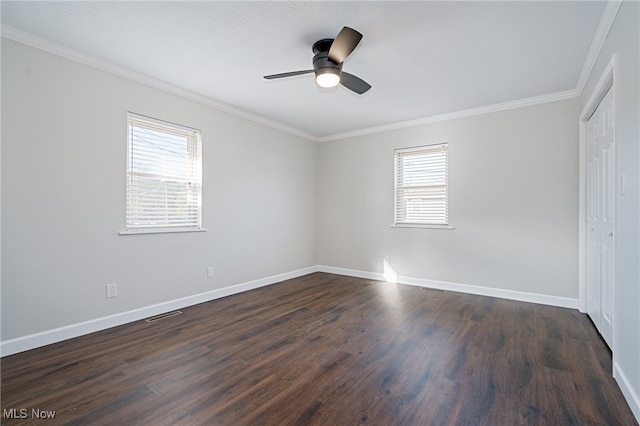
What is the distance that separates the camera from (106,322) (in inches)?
117

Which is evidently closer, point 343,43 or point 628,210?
point 628,210

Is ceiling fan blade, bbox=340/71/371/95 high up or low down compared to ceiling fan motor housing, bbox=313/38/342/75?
down

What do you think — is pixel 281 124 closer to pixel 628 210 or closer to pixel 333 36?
pixel 333 36

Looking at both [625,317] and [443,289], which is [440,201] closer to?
[443,289]

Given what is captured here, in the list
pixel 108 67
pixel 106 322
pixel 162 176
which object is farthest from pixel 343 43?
pixel 106 322

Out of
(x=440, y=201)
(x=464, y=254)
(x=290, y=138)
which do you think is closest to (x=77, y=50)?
(x=290, y=138)

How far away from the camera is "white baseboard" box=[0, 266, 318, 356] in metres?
2.46

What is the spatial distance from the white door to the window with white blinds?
1.66 meters

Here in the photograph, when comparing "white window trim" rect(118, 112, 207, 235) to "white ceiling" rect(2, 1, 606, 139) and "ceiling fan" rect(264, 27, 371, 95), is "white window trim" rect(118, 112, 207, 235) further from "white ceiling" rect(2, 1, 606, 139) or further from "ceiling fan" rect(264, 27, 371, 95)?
"ceiling fan" rect(264, 27, 371, 95)

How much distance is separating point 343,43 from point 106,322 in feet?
11.1

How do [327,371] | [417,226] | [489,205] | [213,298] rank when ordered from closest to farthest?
[327,371] → [213,298] → [489,205] → [417,226]

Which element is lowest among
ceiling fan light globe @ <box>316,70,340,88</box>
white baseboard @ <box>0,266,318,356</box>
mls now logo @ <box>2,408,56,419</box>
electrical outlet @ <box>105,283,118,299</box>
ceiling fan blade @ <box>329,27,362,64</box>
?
mls now logo @ <box>2,408,56,419</box>

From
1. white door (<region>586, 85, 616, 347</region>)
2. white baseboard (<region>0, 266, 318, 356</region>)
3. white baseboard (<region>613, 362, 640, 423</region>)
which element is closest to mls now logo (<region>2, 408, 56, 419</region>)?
white baseboard (<region>0, 266, 318, 356</region>)

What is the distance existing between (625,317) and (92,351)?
3952 mm
